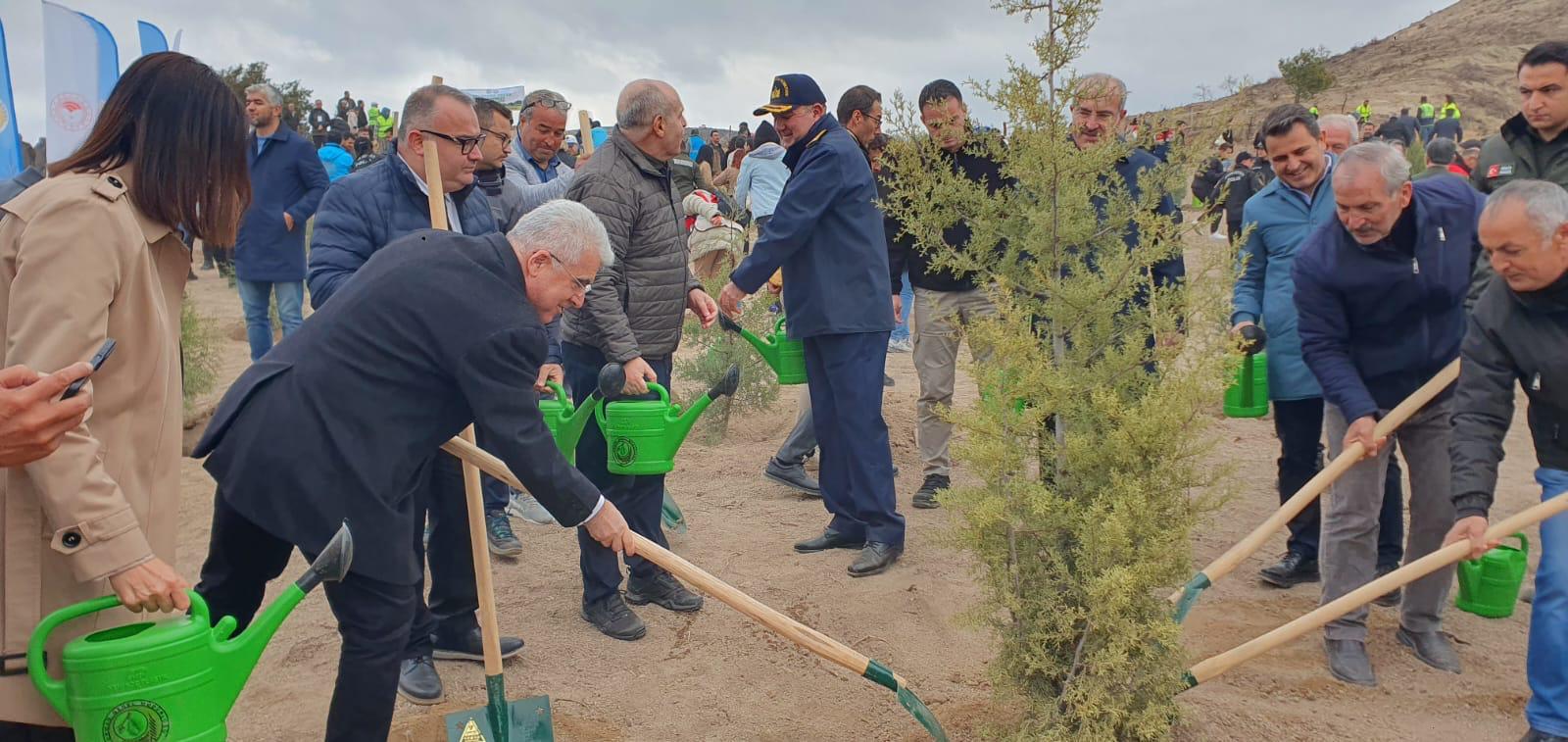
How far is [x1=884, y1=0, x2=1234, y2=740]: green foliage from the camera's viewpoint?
289 centimetres

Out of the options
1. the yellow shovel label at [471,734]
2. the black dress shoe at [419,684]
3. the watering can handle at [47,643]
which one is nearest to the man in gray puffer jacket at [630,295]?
the black dress shoe at [419,684]

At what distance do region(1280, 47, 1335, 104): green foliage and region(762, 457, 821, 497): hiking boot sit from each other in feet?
145

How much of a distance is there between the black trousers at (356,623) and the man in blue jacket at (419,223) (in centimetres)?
80

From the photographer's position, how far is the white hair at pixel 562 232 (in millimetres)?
2887

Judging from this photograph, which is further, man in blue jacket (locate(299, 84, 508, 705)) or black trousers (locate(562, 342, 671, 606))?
black trousers (locate(562, 342, 671, 606))

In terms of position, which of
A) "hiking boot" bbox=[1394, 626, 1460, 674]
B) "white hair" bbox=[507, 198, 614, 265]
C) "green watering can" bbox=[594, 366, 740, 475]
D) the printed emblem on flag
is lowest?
"hiking boot" bbox=[1394, 626, 1460, 674]

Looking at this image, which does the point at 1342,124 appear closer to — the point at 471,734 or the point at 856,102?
the point at 856,102

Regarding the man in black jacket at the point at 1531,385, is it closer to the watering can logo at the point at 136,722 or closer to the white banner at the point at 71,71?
the watering can logo at the point at 136,722

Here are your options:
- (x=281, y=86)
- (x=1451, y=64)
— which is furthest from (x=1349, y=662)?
(x=1451, y=64)

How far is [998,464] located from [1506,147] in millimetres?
3488

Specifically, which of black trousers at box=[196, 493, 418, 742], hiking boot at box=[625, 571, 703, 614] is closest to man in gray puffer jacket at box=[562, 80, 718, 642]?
hiking boot at box=[625, 571, 703, 614]

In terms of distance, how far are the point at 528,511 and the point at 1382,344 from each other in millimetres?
4199

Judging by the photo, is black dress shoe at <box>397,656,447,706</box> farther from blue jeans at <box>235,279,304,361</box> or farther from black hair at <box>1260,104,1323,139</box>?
blue jeans at <box>235,279,304,361</box>

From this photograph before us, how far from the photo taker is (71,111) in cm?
718
